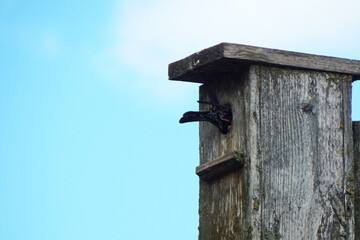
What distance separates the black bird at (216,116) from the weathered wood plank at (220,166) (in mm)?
166

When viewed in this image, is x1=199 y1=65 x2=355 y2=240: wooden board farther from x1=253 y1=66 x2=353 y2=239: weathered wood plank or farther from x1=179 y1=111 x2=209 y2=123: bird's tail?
x1=179 y1=111 x2=209 y2=123: bird's tail

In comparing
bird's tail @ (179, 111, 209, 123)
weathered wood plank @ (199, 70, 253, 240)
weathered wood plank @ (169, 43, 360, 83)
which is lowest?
weathered wood plank @ (199, 70, 253, 240)

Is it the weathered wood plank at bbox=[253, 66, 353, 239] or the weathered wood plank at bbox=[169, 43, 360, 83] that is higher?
the weathered wood plank at bbox=[169, 43, 360, 83]

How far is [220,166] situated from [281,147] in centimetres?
32

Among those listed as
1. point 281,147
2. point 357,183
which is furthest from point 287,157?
point 357,183

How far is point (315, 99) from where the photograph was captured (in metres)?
3.96

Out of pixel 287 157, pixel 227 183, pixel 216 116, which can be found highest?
pixel 216 116

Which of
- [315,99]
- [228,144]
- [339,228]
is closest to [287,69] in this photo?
[315,99]

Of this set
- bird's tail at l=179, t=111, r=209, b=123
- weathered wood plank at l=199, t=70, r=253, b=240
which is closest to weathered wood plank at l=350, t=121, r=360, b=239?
weathered wood plank at l=199, t=70, r=253, b=240

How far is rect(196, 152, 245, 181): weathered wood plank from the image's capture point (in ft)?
12.5

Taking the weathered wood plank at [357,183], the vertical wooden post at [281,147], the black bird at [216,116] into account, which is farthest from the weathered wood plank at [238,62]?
the weathered wood plank at [357,183]

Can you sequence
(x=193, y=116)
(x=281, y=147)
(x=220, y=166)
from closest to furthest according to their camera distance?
(x=281, y=147)
(x=220, y=166)
(x=193, y=116)

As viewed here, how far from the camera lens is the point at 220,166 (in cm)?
397

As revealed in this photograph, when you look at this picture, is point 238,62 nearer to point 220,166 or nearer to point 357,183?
point 220,166
